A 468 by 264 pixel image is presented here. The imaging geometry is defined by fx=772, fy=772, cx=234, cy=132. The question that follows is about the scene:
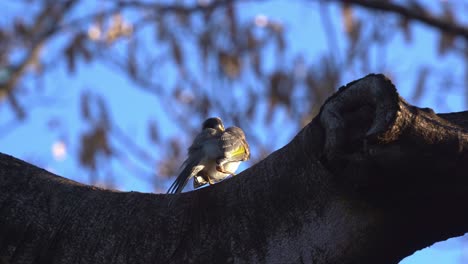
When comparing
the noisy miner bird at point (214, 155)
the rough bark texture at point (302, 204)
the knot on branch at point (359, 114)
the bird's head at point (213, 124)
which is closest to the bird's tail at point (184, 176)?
the noisy miner bird at point (214, 155)

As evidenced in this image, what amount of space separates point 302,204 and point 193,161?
7.33 feet

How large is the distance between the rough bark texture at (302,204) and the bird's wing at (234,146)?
207 centimetres

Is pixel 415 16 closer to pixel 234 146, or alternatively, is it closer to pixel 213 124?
pixel 213 124

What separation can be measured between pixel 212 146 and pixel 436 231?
255cm

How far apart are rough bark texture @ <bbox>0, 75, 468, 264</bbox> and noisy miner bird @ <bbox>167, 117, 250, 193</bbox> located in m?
1.77

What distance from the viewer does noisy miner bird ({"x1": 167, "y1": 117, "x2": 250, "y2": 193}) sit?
5.09 metres

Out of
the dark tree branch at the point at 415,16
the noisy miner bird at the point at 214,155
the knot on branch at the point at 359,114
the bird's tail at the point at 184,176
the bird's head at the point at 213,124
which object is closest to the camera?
the knot on branch at the point at 359,114

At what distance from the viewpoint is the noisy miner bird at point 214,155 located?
5.09 metres

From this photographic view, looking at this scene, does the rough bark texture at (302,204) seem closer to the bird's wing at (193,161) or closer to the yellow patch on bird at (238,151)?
the bird's wing at (193,161)

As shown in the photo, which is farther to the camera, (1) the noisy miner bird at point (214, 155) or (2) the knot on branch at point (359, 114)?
(1) the noisy miner bird at point (214, 155)

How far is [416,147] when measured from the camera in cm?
270

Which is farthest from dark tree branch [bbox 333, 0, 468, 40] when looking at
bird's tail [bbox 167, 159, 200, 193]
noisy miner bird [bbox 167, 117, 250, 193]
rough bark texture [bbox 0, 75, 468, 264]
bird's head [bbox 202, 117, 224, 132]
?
rough bark texture [bbox 0, 75, 468, 264]

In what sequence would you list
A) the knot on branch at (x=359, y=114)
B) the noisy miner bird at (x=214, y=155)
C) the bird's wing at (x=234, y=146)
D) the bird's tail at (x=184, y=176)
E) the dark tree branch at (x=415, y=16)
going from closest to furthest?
1. the knot on branch at (x=359, y=114)
2. the bird's tail at (x=184, y=176)
3. the noisy miner bird at (x=214, y=155)
4. the bird's wing at (x=234, y=146)
5. the dark tree branch at (x=415, y=16)

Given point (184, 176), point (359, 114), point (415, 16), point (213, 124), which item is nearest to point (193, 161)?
point (184, 176)
